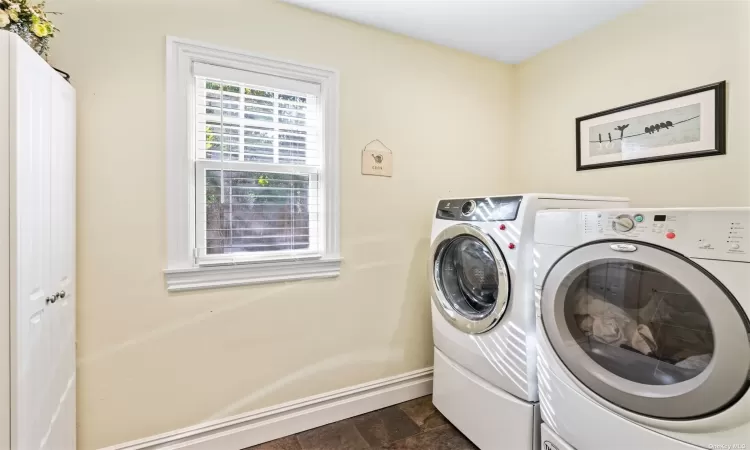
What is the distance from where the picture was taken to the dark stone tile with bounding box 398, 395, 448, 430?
192 cm

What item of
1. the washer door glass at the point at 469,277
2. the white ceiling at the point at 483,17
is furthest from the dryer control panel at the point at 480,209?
the white ceiling at the point at 483,17

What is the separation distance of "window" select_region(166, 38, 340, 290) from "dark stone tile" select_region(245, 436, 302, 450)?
0.86m

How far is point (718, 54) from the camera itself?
1.55 metres

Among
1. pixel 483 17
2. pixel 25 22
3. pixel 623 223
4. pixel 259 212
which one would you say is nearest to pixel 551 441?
pixel 623 223

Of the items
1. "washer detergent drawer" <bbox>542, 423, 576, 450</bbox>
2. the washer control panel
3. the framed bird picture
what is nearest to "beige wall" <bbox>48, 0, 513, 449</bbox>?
the framed bird picture

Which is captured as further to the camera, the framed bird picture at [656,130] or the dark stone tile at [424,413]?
the dark stone tile at [424,413]

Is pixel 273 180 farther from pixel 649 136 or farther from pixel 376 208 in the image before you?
pixel 649 136

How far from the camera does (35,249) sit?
1.01m

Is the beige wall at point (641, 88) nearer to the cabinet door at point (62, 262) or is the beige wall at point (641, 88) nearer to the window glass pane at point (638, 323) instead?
the window glass pane at point (638, 323)

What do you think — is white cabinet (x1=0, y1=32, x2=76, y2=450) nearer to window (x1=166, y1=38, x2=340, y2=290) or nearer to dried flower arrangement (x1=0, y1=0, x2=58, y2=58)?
dried flower arrangement (x1=0, y1=0, x2=58, y2=58)

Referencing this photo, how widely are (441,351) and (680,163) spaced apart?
5.18 ft

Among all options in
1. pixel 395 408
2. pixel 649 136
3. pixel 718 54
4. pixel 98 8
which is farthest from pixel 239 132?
pixel 718 54

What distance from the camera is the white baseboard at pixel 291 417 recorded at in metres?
1.60

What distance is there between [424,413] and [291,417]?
787 mm
